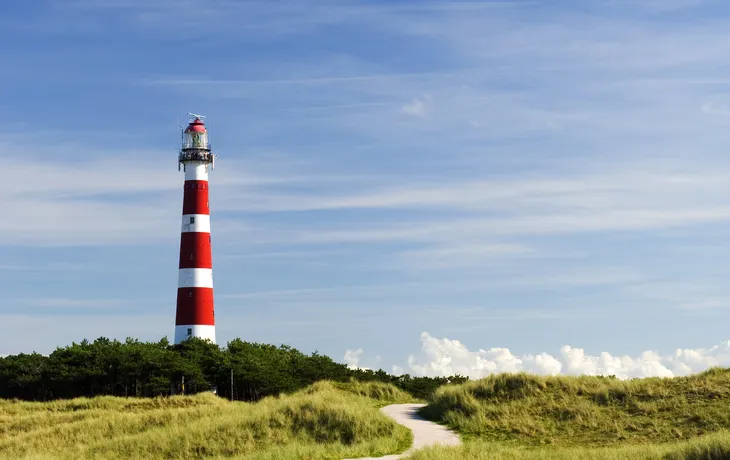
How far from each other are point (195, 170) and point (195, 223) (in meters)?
4.37

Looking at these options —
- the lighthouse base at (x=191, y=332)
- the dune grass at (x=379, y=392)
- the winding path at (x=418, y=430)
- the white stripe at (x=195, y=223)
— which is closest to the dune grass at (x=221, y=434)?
the winding path at (x=418, y=430)

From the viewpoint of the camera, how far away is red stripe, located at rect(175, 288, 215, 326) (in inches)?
2411

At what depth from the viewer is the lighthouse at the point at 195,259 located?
61.4 m

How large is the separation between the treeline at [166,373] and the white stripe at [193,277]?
417cm

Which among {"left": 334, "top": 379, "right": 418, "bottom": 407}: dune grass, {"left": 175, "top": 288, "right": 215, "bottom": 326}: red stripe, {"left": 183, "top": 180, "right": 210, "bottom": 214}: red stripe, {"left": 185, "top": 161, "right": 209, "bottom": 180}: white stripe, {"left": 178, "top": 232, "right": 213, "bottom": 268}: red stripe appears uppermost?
{"left": 185, "top": 161, "right": 209, "bottom": 180}: white stripe

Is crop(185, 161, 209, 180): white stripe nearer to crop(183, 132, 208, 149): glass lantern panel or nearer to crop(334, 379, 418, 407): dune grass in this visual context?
crop(183, 132, 208, 149): glass lantern panel

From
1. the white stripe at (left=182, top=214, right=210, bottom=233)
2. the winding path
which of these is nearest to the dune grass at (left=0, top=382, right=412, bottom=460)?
the winding path

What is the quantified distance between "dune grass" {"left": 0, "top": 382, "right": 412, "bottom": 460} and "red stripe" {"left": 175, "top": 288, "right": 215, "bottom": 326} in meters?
17.2

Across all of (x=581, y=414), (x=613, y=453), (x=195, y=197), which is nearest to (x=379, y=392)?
(x=581, y=414)

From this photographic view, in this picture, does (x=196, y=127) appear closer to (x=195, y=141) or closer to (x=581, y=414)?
(x=195, y=141)

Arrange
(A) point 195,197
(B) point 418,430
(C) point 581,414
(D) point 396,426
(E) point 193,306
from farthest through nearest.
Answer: (A) point 195,197 < (E) point 193,306 < (C) point 581,414 < (B) point 418,430 < (D) point 396,426

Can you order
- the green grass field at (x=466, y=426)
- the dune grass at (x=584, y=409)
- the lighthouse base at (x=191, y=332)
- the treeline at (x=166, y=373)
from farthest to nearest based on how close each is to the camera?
1. the lighthouse base at (x=191, y=332)
2. the treeline at (x=166, y=373)
3. the dune grass at (x=584, y=409)
4. the green grass field at (x=466, y=426)

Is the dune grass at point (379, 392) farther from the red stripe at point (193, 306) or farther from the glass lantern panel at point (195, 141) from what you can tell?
the glass lantern panel at point (195, 141)

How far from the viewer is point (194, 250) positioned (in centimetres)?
6181
